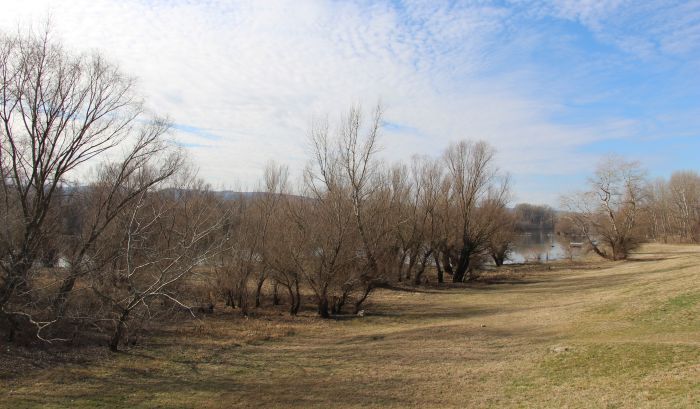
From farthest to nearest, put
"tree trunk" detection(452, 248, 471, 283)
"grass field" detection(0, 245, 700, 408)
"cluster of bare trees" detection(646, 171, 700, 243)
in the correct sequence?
"cluster of bare trees" detection(646, 171, 700, 243) < "tree trunk" detection(452, 248, 471, 283) < "grass field" detection(0, 245, 700, 408)

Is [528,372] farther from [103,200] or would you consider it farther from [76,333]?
[103,200]

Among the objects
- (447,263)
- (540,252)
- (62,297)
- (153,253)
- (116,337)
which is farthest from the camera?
(540,252)

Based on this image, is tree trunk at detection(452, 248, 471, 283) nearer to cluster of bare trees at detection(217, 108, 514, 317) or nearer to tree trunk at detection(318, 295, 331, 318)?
cluster of bare trees at detection(217, 108, 514, 317)

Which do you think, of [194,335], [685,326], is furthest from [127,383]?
[685,326]

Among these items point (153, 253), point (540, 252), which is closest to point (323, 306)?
point (153, 253)

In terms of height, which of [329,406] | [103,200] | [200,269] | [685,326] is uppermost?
[103,200]

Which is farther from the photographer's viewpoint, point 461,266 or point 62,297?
point 461,266

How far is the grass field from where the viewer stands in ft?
26.5

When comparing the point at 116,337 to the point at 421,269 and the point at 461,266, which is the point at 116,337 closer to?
the point at 421,269

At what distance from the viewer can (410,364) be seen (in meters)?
10.9

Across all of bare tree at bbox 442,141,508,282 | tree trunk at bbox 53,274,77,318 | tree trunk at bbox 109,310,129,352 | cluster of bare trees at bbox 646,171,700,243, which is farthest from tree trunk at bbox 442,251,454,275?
cluster of bare trees at bbox 646,171,700,243

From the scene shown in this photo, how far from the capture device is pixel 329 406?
8234 mm

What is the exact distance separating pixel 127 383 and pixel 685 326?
12504mm

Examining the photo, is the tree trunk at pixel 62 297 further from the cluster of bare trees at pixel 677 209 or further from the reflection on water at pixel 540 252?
the cluster of bare trees at pixel 677 209
